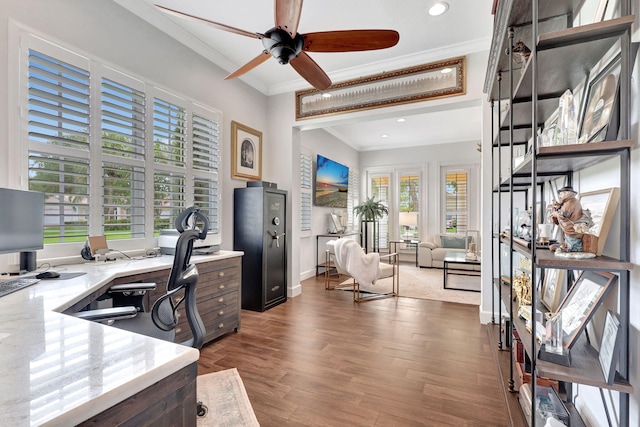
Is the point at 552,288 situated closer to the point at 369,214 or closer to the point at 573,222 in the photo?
the point at 573,222

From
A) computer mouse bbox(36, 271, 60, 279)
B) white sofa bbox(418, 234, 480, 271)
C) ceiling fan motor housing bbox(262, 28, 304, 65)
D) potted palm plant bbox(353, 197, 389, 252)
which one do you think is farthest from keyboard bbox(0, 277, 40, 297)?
white sofa bbox(418, 234, 480, 271)

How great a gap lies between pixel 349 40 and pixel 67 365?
2.17 metres

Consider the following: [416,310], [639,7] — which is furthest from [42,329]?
[416,310]

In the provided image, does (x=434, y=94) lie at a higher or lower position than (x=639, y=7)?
higher

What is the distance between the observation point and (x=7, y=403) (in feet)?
1.97

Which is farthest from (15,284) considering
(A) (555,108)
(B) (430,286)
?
(B) (430,286)

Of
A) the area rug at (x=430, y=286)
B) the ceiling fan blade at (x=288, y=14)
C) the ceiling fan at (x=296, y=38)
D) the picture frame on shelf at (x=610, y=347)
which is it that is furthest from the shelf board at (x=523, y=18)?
the area rug at (x=430, y=286)

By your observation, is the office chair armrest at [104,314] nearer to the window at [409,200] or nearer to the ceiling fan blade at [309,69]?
Answer: the ceiling fan blade at [309,69]

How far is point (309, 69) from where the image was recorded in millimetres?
2438

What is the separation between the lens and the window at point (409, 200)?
757 centimetres

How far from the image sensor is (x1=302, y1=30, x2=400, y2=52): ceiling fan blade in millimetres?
1984

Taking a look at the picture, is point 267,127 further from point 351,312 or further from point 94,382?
point 94,382

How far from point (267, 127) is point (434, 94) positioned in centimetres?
233

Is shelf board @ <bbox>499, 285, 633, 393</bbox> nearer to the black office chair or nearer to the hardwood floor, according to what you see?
the hardwood floor
